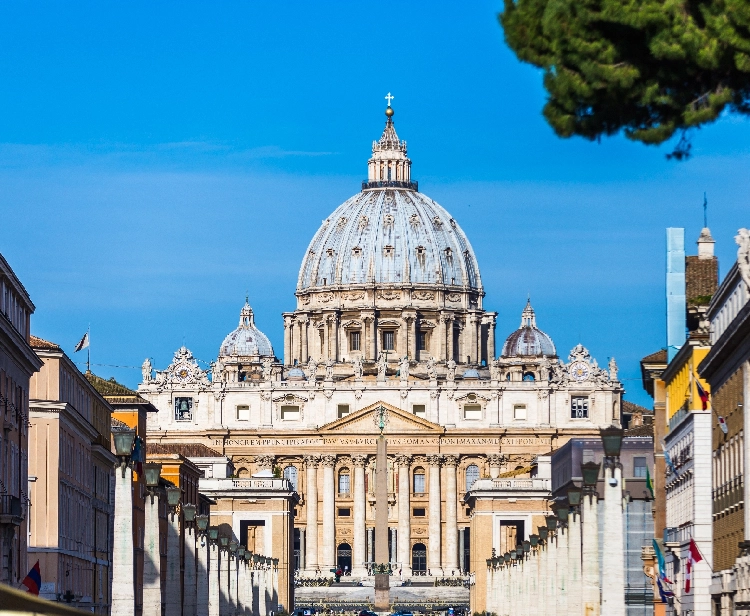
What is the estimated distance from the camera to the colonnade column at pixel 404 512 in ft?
586

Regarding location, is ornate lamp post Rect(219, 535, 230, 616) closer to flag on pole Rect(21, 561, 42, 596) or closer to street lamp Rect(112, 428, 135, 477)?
flag on pole Rect(21, 561, 42, 596)

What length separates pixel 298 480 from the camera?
18250cm

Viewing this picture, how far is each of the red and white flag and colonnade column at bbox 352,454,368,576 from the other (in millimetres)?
119415

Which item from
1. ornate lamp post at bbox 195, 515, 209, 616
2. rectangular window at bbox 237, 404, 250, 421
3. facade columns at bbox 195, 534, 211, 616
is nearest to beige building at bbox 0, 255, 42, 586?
ornate lamp post at bbox 195, 515, 209, 616

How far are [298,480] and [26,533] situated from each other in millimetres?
123321

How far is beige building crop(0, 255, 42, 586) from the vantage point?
173 ft

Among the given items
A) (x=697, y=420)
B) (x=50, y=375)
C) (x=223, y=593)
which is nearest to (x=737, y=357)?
(x=697, y=420)

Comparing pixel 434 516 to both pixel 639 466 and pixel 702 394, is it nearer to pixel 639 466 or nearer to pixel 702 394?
pixel 639 466

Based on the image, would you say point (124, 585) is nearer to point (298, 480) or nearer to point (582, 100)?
point (582, 100)

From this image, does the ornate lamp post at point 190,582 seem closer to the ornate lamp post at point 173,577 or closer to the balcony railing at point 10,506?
the ornate lamp post at point 173,577

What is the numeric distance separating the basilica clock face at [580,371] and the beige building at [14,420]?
416ft

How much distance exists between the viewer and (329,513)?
18025cm

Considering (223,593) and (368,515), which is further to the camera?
(368,515)

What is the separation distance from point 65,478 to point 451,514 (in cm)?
11533
